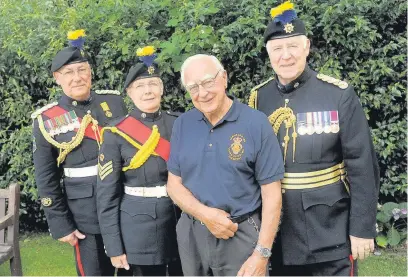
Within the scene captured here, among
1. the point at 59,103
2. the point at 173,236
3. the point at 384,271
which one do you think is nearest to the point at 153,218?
the point at 173,236

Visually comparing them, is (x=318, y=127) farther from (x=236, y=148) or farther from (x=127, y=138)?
(x=127, y=138)

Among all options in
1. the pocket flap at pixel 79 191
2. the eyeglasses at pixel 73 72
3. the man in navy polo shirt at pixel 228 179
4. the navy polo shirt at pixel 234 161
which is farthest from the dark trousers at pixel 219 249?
the eyeglasses at pixel 73 72

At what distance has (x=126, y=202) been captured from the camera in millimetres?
3047

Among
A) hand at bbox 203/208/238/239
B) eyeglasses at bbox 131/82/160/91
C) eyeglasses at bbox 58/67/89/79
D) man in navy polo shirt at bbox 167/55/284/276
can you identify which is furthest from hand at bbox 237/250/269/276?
eyeglasses at bbox 58/67/89/79

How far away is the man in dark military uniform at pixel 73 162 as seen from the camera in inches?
131

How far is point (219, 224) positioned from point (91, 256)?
1.20 metres

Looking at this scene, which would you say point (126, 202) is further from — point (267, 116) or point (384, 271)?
point (384, 271)

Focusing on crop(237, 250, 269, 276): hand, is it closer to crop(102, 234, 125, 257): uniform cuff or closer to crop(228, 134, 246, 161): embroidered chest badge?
crop(228, 134, 246, 161): embroidered chest badge

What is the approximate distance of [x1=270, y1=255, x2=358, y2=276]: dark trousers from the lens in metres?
2.79

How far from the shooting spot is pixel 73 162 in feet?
11.0

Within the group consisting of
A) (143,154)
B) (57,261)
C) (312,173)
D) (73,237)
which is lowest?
(57,261)

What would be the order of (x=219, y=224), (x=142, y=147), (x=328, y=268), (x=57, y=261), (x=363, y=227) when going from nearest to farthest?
1. (x=219, y=224)
2. (x=363, y=227)
3. (x=328, y=268)
4. (x=142, y=147)
5. (x=57, y=261)

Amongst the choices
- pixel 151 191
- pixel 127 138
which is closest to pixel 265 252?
pixel 151 191

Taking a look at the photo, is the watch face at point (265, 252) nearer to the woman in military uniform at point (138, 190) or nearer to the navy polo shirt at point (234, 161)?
the navy polo shirt at point (234, 161)
